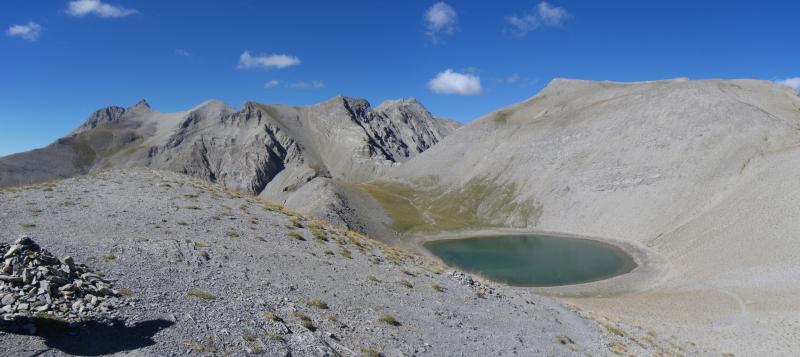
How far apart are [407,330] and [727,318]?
1195 inches

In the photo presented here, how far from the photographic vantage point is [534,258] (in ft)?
219

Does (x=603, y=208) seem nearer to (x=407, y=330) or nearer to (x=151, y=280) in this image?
(x=407, y=330)

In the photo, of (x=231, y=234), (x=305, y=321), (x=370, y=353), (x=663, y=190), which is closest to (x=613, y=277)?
(x=663, y=190)

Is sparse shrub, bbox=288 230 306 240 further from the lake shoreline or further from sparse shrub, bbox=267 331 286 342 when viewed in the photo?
the lake shoreline

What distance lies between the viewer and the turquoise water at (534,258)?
5609 centimetres

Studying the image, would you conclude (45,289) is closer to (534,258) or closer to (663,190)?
Result: (534,258)

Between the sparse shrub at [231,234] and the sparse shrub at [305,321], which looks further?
the sparse shrub at [231,234]

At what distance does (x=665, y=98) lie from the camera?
99125 millimetres

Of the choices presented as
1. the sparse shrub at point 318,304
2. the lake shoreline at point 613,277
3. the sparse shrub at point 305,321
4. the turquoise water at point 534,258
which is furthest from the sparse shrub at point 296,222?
the turquoise water at point 534,258

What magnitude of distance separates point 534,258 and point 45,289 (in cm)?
6343

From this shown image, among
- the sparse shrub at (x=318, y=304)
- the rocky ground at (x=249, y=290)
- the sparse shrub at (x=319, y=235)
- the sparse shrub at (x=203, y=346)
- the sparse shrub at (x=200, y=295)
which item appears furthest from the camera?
the sparse shrub at (x=319, y=235)

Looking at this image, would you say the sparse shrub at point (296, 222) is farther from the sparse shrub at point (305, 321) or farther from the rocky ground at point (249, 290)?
the sparse shrub at point (305, 321)

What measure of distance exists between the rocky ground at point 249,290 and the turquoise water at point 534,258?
28.7 meters

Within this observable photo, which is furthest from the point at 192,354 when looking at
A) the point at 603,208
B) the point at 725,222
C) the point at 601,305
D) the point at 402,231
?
the point at 603,208
